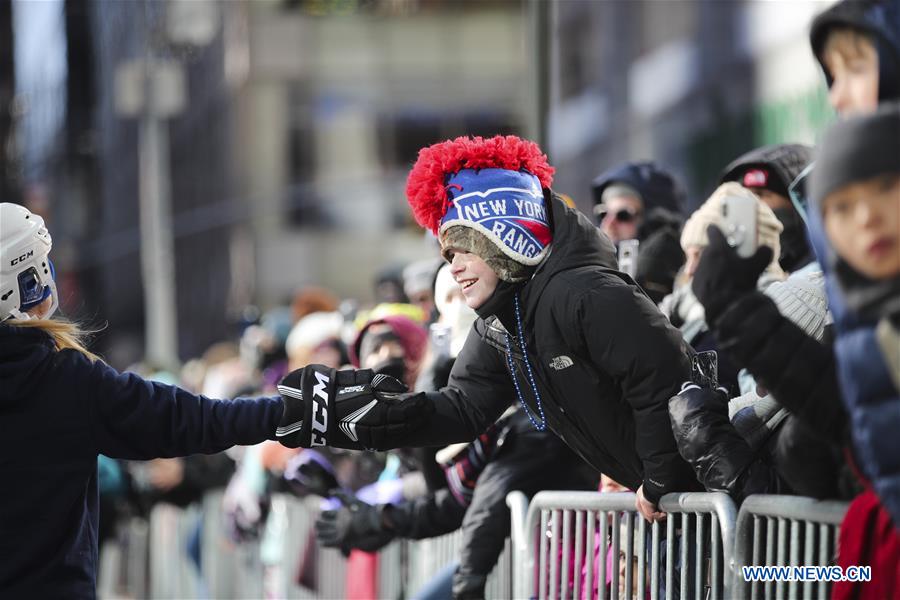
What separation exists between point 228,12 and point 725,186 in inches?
1448

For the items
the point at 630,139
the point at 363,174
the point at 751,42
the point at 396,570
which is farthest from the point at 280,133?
the point at 396,570

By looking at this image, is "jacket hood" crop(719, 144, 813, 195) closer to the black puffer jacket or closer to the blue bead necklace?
the black puffer jacket

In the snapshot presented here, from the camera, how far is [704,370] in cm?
511

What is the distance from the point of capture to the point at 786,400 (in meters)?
3.91

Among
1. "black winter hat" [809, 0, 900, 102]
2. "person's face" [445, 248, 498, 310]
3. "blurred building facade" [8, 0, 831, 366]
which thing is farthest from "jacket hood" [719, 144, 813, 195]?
"blurred building facade" [8, 0, 831, 366]

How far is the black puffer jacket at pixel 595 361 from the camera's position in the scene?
4.94m

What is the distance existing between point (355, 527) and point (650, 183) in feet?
6.52

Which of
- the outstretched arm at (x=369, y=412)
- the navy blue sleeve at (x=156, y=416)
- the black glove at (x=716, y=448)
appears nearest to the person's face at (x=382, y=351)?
the outstretched arm at (x=369, y=412)

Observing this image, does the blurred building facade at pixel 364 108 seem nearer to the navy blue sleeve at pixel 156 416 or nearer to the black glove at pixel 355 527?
the black glove at pixel 355 527

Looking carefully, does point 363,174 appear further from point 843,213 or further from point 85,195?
point 843,213

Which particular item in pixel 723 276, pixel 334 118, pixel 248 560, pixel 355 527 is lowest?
pixel 334 118

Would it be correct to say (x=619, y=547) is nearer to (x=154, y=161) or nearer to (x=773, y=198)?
(x=773, y=198)

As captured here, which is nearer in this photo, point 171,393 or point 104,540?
point 171,393

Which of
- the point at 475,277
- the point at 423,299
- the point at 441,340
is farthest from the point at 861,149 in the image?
the point at 423,299
